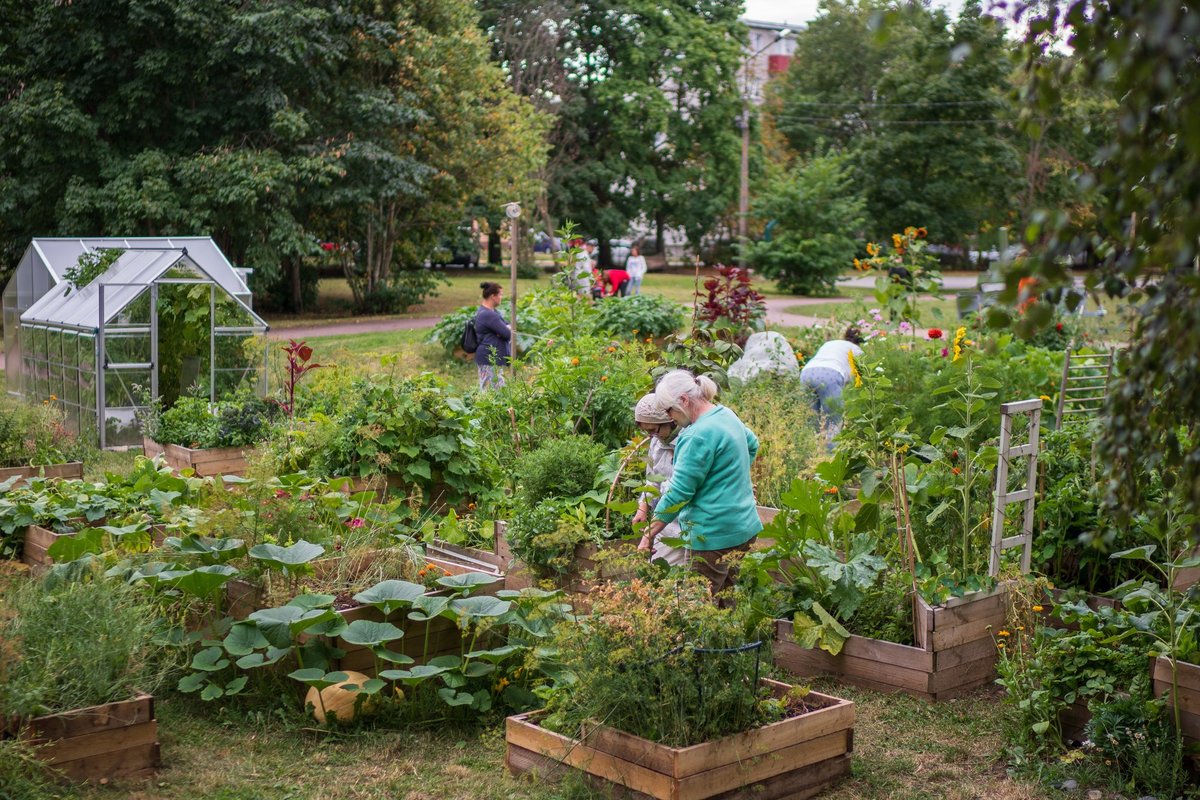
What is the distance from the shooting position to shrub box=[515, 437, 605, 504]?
6781mm

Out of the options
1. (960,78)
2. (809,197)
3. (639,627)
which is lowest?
(639,627)

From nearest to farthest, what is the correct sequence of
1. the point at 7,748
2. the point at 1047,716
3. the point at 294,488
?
the point at 7,748 < the point at 1047,716 < the point at 294,488

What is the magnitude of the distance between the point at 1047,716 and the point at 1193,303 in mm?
3189

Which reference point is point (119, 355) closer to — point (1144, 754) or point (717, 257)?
point (1144, 754)

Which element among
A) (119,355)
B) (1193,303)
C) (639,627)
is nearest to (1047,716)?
(639,627)

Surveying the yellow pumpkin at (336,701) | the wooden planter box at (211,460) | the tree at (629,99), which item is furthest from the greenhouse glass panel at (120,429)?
the tree at (629,99)

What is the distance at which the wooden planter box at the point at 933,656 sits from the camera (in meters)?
5.38

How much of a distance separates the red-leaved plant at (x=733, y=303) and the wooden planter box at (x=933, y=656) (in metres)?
4.32

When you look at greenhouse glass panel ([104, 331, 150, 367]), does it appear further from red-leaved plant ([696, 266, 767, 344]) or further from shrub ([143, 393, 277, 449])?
red-leaved plant ([696, 266, 767, 344])

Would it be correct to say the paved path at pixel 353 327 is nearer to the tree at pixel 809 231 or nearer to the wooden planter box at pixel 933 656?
the tree at pixel 809 231

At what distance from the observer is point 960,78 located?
38594mm

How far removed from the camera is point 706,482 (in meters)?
5.61

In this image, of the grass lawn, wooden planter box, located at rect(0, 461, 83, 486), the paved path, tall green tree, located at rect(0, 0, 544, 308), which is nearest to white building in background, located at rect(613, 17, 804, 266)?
tall green tree, located at rect(0, 0, 544, 308)

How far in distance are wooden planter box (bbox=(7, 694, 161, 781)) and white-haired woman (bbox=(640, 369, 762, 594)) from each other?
2383mm
